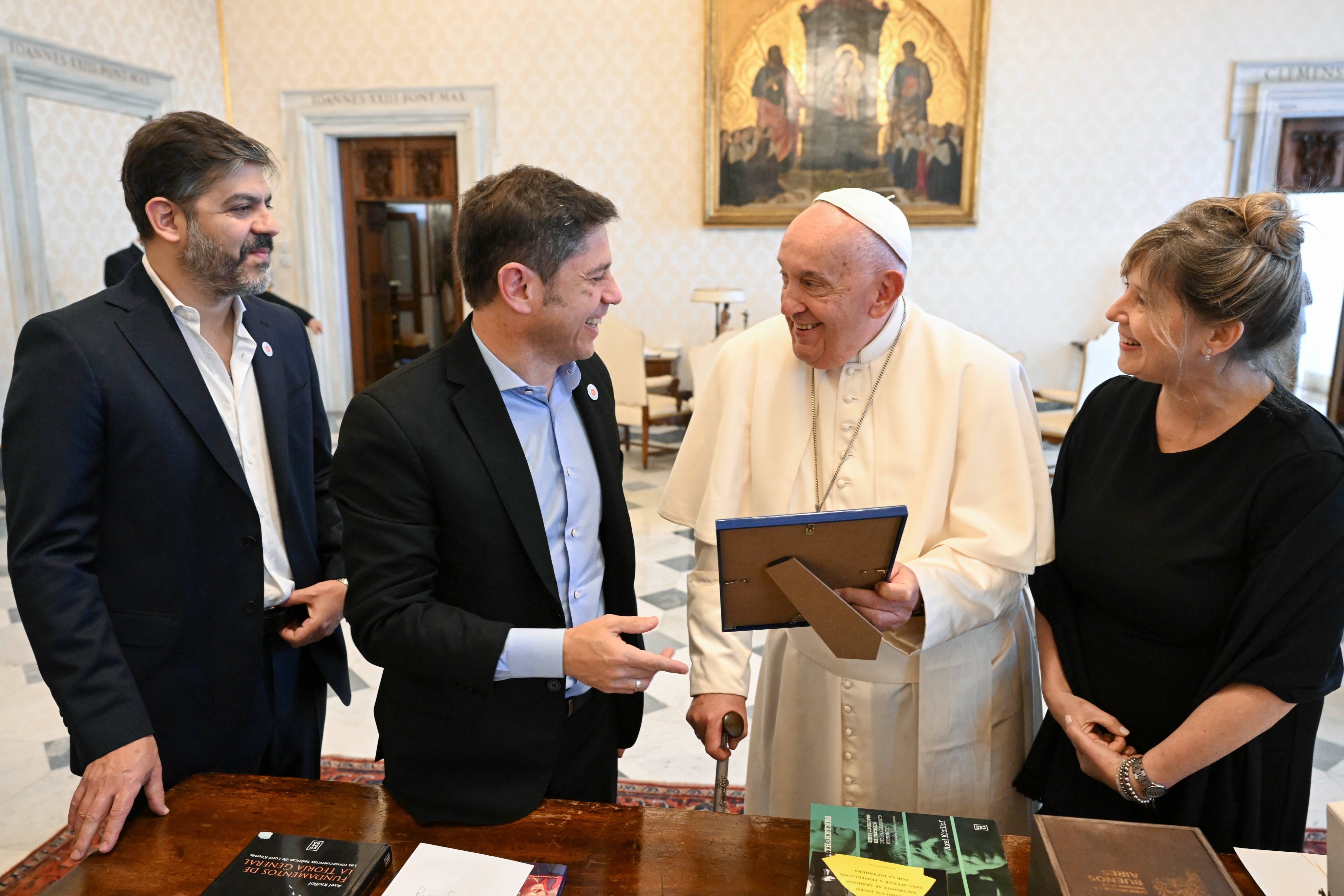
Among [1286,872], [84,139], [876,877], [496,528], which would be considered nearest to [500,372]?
[496,528]

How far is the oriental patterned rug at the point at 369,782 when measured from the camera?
2.67 meters

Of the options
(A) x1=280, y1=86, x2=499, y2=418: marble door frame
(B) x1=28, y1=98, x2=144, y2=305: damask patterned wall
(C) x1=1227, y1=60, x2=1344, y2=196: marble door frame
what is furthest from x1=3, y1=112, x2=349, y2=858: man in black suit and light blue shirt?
(C) x1=1227, y1=60, x2=1344, y2=196: marble door frame

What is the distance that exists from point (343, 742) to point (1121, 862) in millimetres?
3024

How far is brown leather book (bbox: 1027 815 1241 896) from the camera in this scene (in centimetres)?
118

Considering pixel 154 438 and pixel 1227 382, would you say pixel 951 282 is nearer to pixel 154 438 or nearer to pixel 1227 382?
pixel 1227 382

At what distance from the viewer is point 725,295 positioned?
28.9 ft

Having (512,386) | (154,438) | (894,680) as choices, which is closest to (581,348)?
(512,386)

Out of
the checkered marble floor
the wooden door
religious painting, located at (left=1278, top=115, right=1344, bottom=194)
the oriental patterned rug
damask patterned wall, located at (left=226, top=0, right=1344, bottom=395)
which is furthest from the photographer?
the wooden door

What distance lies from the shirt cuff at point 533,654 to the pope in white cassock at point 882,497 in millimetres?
522

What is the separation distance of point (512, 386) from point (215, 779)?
0.89 m

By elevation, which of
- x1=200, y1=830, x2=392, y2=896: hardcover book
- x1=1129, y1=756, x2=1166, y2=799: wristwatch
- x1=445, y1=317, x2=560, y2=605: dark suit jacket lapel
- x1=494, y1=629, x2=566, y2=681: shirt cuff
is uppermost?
x1=445, y1=317, x2=560, y2=605: dark suit jacket lapel

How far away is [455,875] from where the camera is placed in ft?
4.48

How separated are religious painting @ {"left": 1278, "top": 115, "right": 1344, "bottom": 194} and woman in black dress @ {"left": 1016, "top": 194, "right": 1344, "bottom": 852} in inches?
337

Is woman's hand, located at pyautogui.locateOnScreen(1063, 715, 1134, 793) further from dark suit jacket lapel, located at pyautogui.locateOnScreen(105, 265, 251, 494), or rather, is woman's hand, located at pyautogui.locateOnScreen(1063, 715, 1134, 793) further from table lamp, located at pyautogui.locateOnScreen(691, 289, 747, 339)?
table lamp, located at pyautogui.locateOnScreen(691, 289, 747, 339)
